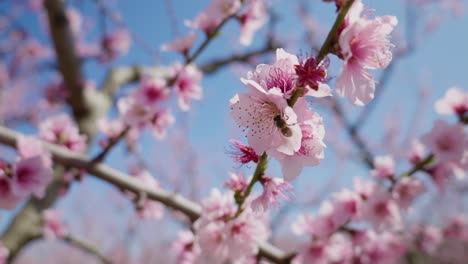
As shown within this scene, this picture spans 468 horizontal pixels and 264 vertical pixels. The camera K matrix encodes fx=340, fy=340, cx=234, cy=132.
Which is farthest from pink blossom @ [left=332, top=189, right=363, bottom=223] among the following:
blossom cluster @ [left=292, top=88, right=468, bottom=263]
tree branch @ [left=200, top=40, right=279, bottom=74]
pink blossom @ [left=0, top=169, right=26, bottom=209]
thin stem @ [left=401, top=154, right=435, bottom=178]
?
tree branch @ [left=200, top=40, right=279, bottom=74]

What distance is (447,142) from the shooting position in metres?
1.74

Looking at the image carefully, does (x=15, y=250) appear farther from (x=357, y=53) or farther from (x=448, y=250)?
(x=448, y=250)

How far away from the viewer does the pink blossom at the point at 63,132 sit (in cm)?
200

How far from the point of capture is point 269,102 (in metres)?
0.77

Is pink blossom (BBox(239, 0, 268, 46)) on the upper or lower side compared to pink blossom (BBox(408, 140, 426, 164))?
upper

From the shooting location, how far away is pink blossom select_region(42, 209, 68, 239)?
8.55 feet

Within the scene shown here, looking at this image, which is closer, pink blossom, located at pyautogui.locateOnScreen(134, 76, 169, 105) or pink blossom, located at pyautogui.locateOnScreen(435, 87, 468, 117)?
pink blossom, located at pyautogui.locateOnScreen(435, 87, 468, 117)

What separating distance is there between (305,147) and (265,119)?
0.39 feet

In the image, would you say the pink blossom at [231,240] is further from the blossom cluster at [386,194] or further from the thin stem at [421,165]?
the thin stem at [421,165]

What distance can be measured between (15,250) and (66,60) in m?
1.80

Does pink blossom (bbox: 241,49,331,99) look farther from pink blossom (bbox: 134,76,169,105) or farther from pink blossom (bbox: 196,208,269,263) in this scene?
pink blossom (bbox: 134,76,169,105)

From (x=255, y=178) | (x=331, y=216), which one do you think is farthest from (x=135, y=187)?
(x=331, y=216)

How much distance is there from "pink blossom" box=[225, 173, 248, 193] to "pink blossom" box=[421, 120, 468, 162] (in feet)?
3.72

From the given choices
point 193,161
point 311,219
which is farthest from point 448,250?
point 311,219
